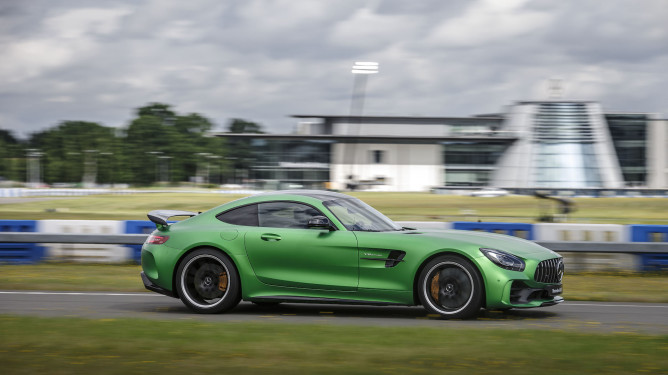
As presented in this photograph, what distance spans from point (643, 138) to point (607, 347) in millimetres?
94037

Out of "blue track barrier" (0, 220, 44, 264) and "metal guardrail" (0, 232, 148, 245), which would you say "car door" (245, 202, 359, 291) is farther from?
"blue track barrier" (0, 220, 44, 264)

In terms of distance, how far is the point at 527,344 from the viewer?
19.2 feet

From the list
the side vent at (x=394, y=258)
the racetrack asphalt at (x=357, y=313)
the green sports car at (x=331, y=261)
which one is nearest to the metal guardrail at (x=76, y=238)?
the racetrack asphalt at (x=357, y=313)

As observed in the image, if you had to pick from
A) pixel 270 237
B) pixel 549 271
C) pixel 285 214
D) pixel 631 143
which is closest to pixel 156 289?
pixel 270 237

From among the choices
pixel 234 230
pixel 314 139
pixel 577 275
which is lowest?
pixel 577 275

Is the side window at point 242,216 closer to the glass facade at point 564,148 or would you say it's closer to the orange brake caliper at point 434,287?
the orange brake caliper at point 434,287

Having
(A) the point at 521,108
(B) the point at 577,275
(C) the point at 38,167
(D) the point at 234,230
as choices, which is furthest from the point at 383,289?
(C) the point at 38,167

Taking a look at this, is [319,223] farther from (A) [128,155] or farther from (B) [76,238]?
(A) [128,155]

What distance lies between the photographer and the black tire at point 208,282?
8.14 m

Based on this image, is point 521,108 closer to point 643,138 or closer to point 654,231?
point 643,138

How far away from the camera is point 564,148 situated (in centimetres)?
8962

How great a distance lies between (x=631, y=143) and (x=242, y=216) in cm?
9231

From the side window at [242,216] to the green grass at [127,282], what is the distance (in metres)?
3.03

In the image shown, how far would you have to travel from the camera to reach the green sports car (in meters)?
7.58
